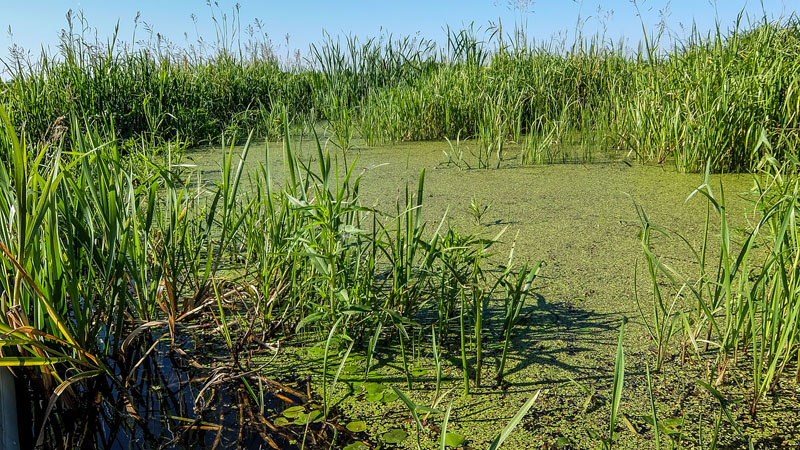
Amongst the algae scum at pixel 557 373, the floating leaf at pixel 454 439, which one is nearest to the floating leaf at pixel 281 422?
the algae scum at pixel 557 373

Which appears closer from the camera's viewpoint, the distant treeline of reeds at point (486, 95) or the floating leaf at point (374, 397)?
the floating leaf at point (374, 397)

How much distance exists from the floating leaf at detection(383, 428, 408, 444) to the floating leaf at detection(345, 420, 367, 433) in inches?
1.7

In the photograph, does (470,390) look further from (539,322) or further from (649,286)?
(649,286)

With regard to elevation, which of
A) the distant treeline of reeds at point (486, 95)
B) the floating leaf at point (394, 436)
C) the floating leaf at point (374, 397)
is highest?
the distant treeline of reeds at point (486, 95)

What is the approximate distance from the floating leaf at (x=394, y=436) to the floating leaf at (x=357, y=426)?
1.7 inches

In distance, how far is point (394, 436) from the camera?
3.56ft

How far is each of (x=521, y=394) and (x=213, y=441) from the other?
1.82 feet

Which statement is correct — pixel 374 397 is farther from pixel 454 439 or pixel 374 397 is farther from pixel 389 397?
pixel 454 439

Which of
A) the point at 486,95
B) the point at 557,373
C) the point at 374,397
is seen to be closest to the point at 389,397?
the point at 374,397

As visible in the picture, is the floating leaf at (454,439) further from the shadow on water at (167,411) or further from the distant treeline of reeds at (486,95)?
the distant treeline of reeds at (486,95)

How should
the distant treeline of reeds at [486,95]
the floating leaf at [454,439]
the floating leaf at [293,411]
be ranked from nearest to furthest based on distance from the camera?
the floating leaf at [454,439]
the floating leaf at [293,411]
the distant treeline of reeds at [486,95]

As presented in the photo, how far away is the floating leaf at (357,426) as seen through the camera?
1.11 m

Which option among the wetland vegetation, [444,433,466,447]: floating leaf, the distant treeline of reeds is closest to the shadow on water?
the wetland vegetation

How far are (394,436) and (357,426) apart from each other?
0.07 meters
